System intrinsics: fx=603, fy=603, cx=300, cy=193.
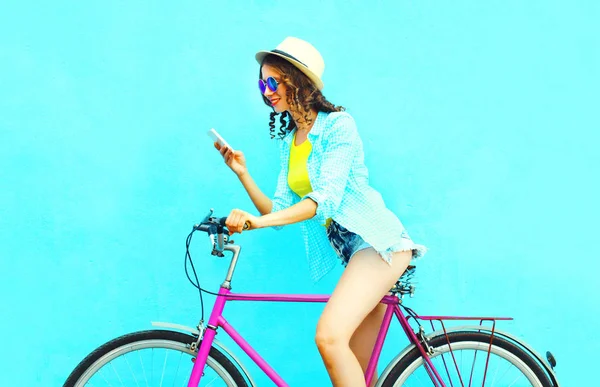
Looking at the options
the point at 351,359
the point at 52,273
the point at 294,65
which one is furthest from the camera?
the point at 52,273

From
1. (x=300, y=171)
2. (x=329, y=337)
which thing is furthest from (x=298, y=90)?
(x=329, y=337)

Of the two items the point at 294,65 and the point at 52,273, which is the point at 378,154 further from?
the point at 52,273

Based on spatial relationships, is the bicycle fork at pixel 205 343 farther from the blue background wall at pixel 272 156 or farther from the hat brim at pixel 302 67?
the hat brim at pixel 302 67

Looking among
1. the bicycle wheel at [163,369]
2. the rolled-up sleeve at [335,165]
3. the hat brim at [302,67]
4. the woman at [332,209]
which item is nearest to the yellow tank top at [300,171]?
the woman at [332,209]

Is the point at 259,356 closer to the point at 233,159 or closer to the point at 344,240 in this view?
the point at 344,240

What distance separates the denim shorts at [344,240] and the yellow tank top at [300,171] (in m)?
0.04

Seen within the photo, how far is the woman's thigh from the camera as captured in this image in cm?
225

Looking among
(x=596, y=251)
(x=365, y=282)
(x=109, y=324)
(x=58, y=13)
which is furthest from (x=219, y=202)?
(x=596, y=251)

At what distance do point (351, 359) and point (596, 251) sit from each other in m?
1.54

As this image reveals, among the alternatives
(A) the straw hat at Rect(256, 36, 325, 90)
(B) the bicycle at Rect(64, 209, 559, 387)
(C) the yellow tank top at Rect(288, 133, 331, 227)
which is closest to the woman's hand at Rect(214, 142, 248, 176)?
(C) the yellow tank top at Rect(288, 133, 331, 227)

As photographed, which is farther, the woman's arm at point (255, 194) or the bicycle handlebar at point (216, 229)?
the woman's arm at point (255, 194)

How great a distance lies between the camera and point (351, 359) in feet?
7.41

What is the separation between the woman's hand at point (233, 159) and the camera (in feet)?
8.16

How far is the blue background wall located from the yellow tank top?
1.62ft
